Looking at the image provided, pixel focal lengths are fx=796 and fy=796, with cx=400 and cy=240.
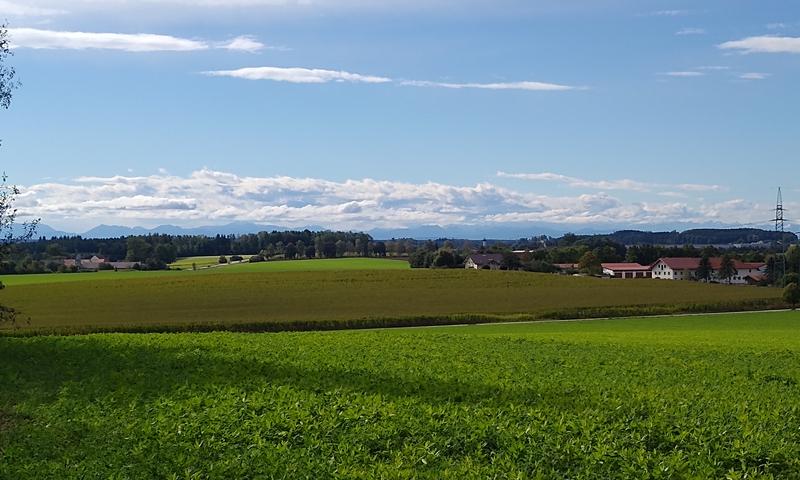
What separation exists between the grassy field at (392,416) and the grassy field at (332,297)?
3933 cm

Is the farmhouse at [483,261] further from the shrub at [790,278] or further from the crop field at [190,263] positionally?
the shrub at [790,278]

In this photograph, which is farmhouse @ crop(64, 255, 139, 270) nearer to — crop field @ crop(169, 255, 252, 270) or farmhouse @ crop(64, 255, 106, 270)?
farmhouse @ crop(64, 255, 106, 270)

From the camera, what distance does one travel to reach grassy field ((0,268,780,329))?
217 ft

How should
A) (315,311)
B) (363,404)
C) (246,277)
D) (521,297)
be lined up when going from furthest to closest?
(246,277) < (521,297) < (315,311) < (363,404)

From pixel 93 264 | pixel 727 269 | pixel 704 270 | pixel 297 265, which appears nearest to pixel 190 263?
pixel 93 264

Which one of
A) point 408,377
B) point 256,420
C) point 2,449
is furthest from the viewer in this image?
point 408,377

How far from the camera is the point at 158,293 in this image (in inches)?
3285

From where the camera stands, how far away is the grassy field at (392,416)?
1170 cm

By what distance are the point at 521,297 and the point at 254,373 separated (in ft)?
Answer: 213

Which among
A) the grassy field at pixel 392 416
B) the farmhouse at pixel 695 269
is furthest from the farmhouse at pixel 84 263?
the grassy field at pixel 392 416

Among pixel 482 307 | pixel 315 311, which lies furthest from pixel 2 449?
pixel 482 307

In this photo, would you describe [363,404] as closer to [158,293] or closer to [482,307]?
[482,307]

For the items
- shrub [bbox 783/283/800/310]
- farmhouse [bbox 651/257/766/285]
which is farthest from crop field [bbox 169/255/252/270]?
shrub [bbox 783/283/800/310]

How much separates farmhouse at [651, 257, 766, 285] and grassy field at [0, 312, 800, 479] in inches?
5171
